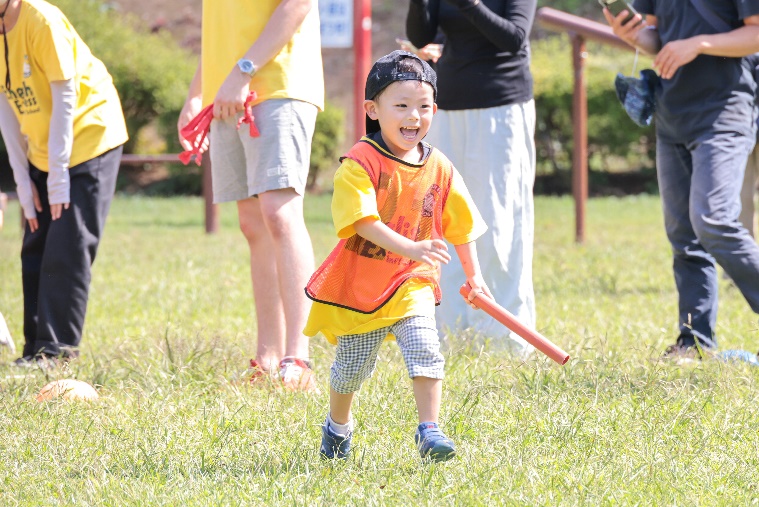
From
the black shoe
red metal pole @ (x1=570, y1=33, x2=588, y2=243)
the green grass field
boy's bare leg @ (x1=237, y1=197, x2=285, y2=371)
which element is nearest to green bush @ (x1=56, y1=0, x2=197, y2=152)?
red metal pole @ (x1=570, y1=33, x2=588, y2=243)

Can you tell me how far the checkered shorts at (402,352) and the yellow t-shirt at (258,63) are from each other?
1.36 metres

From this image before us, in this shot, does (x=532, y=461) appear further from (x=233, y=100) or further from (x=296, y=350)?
(x=233, y=100)

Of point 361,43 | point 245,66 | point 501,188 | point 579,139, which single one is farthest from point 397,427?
point 579,139

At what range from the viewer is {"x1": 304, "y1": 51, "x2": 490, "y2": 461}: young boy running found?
3.21 m

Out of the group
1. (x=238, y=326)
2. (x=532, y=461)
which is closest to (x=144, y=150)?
(x=238, y=326)

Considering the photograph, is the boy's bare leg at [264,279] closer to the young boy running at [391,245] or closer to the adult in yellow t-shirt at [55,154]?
the adult in yellow t-shirt at [55,154]

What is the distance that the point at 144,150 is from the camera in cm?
2062

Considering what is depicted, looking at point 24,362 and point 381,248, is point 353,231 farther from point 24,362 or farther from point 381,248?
point 24,362

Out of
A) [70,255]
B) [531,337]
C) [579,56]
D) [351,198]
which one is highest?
[351,198]

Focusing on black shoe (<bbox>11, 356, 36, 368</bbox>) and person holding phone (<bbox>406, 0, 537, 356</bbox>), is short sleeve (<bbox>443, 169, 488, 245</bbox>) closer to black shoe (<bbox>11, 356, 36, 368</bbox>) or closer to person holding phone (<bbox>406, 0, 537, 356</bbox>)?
person holding phone (<bbox>406, 0, 537, 356</bbox>)

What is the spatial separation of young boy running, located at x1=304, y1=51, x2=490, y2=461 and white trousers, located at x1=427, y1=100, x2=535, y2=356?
1576 millimetres

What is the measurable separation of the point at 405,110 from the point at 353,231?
37 centimetres

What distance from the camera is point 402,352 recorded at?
3.29 m

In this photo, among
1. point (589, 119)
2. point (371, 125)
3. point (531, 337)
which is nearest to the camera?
point (531, 337)
